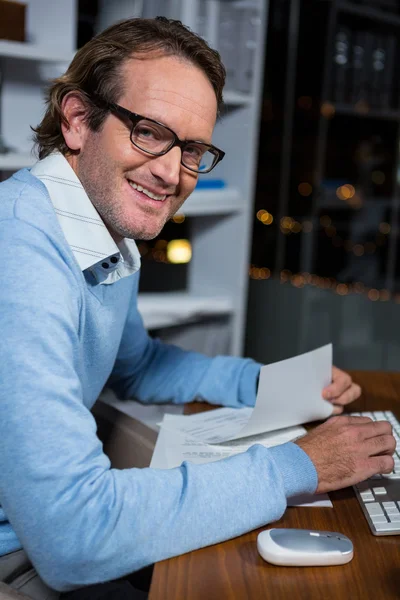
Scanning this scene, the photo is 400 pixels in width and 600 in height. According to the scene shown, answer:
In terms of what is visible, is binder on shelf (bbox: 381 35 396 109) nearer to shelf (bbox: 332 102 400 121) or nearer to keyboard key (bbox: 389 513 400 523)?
shelf (bbox: 332 102 400 121)

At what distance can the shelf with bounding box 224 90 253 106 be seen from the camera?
8.92 ft

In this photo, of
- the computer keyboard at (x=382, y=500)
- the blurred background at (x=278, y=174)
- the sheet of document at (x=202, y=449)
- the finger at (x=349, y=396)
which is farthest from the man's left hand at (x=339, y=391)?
the blurred background at (x=278, y=174)

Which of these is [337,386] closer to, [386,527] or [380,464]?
[380,464]

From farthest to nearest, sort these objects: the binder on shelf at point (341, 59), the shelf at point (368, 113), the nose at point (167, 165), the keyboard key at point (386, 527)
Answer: the shelf at point (368, 113)
the binder on shelf at point (341, 59)
the nose at point (167, 165)
the keyboard key at point (386, 527)

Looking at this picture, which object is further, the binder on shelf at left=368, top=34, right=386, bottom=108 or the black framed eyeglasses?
the binder on shelf at left=368, top=34, right=386, bottom=108

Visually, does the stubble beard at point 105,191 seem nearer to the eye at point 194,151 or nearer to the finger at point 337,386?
the eye at point 194,151

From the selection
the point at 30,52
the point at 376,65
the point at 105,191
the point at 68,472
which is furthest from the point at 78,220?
the point at 376,65

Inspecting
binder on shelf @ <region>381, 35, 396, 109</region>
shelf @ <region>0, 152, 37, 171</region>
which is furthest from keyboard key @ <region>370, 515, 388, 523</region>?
binder on shelf @ <region>381, 35, 396, 109</region>

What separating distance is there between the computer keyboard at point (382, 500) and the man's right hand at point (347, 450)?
3 cm

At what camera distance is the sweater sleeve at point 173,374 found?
1.39 meters

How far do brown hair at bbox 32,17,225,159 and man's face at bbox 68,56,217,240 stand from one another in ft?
0.06

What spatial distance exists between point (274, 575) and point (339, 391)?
1.87 ft

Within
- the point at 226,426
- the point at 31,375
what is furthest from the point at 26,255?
the point at 226,426

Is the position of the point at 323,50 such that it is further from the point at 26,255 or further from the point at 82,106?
the point at 26,255
